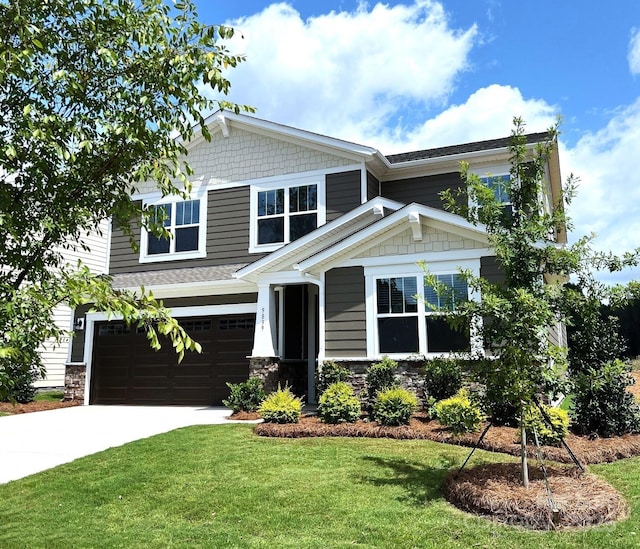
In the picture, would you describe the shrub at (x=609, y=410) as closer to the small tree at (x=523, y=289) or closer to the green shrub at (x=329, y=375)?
the small tree at (x=523, y=289)

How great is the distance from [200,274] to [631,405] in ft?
35.5

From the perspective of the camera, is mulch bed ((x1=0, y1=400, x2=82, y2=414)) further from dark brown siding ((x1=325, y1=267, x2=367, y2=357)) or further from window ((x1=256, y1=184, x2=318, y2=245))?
dark brown siding ((x1=325, y1=267, x2=367, y2=357))

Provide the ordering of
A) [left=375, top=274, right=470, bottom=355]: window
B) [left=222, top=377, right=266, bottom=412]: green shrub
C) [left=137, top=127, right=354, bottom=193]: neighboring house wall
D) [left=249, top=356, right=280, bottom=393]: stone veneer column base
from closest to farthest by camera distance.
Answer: [left=375, top=274, right=470, bottom=355]: window, [left=222, top=377, right=266, bottom=412]: green shrub, [left=249, top=356, right=280, bottom=393]: stone veneer column base, [left=137, top=127, right=354, bottom=193]: neighboring house wall

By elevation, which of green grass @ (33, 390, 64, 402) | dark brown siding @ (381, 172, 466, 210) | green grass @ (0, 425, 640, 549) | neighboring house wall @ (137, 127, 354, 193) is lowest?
green grass @ (0, 425, 640, 549)

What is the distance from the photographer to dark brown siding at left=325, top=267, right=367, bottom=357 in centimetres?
1172

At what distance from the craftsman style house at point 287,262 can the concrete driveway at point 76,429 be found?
1566 millimetres

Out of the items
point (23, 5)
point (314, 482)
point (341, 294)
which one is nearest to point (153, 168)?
point (23, 5)

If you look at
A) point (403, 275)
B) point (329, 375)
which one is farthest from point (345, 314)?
point (403, 275)

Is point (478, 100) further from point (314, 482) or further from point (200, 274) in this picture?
point (314, 482)

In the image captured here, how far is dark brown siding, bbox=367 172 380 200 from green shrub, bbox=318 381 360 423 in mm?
6069

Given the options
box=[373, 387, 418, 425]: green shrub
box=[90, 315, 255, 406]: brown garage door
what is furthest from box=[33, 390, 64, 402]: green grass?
box=[373, 387, 418, 425]: green shrub

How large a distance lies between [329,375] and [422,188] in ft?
21.0

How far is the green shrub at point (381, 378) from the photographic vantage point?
1091 cm

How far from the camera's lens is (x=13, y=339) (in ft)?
9.08
